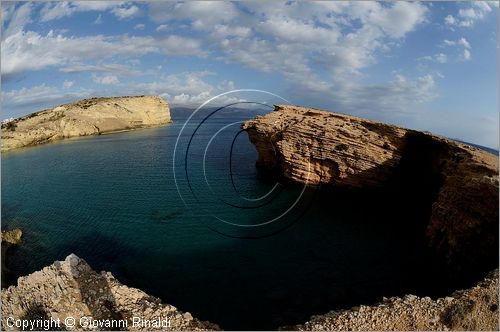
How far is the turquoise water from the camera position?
19250mm

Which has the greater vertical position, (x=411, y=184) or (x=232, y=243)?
(x=411, y=184)

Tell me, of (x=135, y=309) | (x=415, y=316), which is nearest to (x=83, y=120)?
(x=135, y=309)

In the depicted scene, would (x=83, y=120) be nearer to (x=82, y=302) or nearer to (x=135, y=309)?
(x=82, y=302)

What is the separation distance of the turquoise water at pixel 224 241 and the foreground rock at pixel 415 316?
3.10m

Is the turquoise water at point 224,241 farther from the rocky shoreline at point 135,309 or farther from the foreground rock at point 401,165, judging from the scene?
the rocky shoreline at point 135,309

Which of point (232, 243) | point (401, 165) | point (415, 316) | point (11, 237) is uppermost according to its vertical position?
point (401, 165)

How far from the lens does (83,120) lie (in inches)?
3725

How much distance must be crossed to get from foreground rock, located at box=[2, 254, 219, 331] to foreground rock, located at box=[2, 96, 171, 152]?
76128mm

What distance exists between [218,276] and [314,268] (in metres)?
6.26

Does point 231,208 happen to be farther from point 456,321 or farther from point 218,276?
point 456,321

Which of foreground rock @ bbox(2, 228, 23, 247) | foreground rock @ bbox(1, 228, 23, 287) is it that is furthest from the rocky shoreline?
foreground rock @ bbox(2, 228, 23, 247)

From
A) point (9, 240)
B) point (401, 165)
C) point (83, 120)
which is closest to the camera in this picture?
point (9, 240)

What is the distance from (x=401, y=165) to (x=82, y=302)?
99.1ft

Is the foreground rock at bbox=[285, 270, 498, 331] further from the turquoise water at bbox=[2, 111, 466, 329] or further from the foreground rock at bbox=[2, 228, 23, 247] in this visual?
the foreground rock at bbox=[2, 228, 23, 247]
